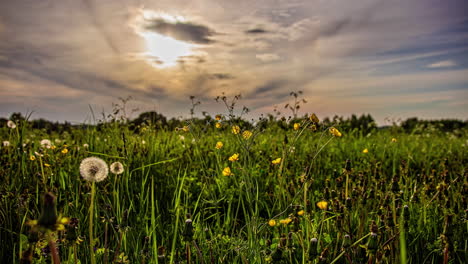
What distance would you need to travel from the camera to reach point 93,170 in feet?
5.65

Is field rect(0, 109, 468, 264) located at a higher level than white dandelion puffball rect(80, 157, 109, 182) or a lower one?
lower

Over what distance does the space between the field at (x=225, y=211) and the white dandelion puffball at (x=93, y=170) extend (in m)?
0.02

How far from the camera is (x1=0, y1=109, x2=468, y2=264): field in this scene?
189 cm

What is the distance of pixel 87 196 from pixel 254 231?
190cm

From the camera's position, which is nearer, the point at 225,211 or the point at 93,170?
the point at 93,170

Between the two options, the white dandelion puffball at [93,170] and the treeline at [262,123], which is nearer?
the white dandelion puffball at [93,170]

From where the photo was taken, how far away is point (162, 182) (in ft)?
13.2

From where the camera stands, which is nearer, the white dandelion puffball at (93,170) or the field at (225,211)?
the white dandelion puffball at (93,170)

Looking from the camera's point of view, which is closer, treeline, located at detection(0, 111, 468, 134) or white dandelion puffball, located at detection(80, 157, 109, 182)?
white dandelion puffball, located at detection(80, 157, 109, 182)

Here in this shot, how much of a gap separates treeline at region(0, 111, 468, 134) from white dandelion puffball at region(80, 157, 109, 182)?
1007mm

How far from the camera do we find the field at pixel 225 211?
1890mm

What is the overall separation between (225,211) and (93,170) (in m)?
2.33

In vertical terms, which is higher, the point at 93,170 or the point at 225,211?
the point at 93,170

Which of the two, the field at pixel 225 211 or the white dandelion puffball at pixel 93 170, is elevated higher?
the white dandelion puffball at pixel 93 170
